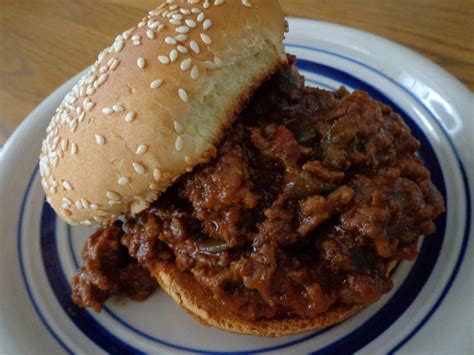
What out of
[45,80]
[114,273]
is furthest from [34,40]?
[114,273]

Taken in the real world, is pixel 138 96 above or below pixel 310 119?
below

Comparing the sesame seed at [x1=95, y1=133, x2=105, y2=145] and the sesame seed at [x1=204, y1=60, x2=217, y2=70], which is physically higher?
the sesame seed at [x1=204, y1=60, x2=217, y2=70]

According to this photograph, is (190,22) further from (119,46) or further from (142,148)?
(142,148)

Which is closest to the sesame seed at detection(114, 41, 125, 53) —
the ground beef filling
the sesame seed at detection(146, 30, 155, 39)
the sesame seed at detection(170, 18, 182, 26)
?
the sesame seed at detection(146, 30, 155, 39)

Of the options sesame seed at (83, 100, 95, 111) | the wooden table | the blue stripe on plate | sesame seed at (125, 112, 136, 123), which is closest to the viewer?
sesame seed at (125, 112, 136, 123)

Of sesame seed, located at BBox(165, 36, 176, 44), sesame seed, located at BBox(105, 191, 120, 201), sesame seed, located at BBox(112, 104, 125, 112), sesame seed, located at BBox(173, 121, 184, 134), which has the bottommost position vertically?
sesame seed, located at BBox(105, 191, 120, 201)

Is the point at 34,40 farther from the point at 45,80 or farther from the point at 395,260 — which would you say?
the point at 395,260

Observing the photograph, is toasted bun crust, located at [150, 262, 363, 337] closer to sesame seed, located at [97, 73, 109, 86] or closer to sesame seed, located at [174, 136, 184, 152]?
sesame seed, located at [174, 136, 184, 152]

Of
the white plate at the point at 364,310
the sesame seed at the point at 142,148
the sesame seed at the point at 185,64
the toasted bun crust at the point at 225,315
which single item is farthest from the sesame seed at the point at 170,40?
the white plate at the point at 364,310
